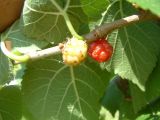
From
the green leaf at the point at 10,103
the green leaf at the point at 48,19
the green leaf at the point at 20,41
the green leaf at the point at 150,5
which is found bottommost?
the green leaf at the point at 10,103

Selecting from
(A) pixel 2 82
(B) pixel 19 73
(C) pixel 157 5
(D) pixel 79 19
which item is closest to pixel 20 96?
(B) pixel 19 73

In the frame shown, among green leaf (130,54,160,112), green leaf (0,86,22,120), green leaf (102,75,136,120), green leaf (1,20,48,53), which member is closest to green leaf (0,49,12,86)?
green leaf (1,20,48,53)

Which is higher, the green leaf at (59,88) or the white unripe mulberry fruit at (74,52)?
Result: the white unripe mulberry fruit at (74,52)

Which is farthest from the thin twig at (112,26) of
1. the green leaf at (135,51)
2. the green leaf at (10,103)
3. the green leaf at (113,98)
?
the green leaf at (113,98)

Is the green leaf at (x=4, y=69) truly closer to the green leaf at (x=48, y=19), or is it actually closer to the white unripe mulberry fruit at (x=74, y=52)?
the green leaf at (x=48, y=19)

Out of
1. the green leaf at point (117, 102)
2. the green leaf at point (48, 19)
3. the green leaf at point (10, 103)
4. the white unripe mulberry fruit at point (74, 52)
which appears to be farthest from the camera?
the green leaf at point (117, 102)

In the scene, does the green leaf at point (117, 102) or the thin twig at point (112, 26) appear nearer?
the thin twig at point (112, 26)

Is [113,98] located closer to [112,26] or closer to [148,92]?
[148,92]

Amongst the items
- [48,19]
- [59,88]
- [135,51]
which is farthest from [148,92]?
[48,19]
